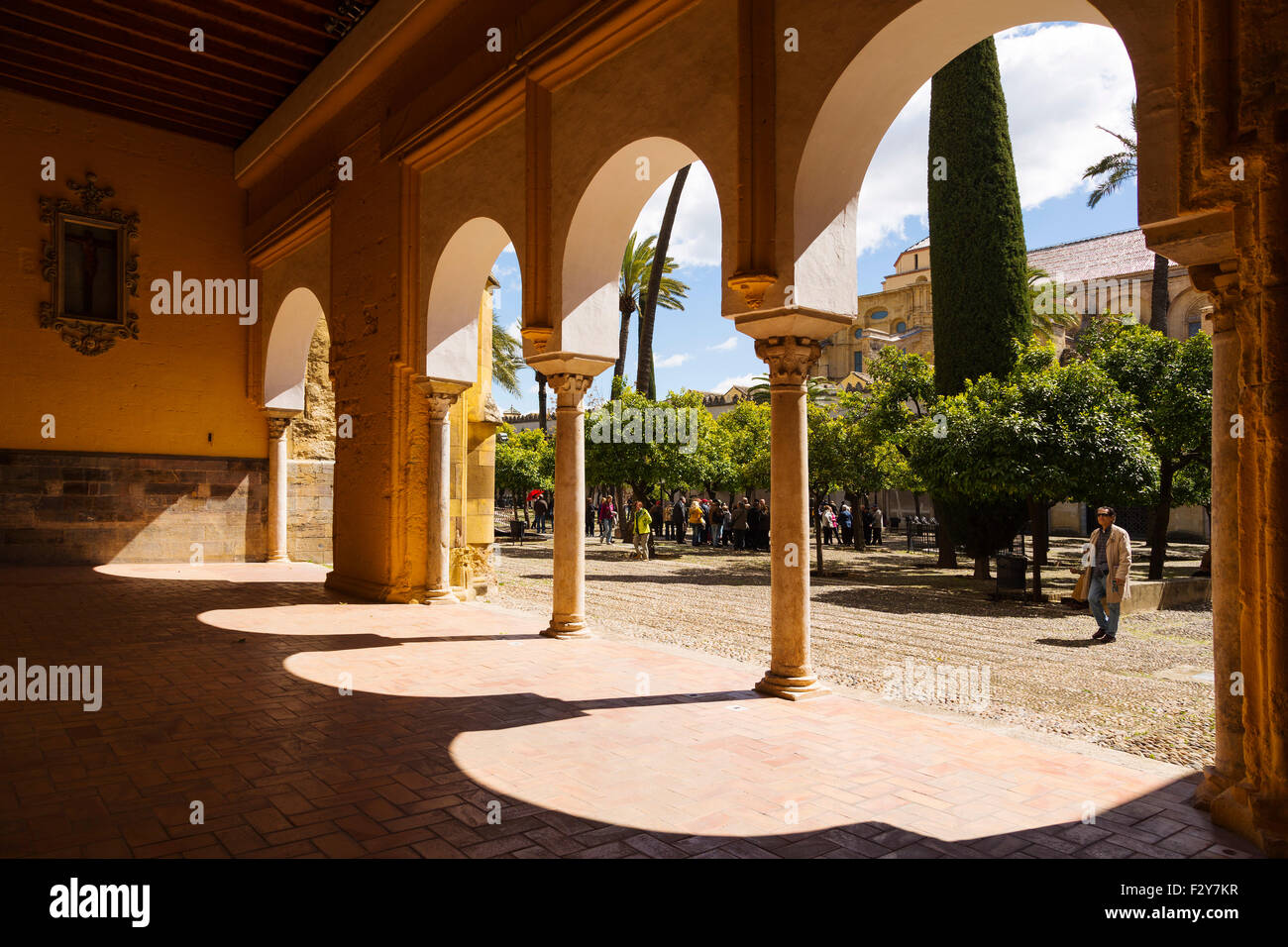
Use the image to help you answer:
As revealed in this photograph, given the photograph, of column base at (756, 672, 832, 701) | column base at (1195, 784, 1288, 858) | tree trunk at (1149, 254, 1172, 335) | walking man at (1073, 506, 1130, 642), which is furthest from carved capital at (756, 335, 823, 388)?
tree trunk at (1149, 254, 1172, 335)

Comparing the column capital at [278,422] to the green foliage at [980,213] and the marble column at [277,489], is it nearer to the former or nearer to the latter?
the marble column at [277,489]

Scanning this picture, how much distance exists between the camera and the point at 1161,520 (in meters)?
17.0

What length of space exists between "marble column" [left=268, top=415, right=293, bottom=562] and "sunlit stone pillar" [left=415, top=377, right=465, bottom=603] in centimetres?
586

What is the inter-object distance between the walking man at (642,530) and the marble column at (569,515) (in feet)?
47.2

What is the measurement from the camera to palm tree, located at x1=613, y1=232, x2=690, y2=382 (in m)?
31.9

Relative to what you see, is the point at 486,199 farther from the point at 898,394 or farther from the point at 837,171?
the point at 898,394

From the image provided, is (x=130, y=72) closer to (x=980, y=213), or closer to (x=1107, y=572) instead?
(x=1107, y=572)

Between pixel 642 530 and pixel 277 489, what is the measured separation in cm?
1033

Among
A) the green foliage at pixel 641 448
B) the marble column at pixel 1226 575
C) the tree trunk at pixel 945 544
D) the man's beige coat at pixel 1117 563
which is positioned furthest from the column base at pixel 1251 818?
the green foliage at pixel 641 448

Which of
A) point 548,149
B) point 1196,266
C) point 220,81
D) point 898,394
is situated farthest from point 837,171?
point 898,394

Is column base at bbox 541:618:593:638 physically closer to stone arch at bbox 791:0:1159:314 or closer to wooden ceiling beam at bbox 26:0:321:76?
stone arch at bbox 791:0:1159:314

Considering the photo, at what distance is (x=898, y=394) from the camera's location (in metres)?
21.1

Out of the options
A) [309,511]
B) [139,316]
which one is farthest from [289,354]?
[309,511]

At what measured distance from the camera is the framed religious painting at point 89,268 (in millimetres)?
12859
